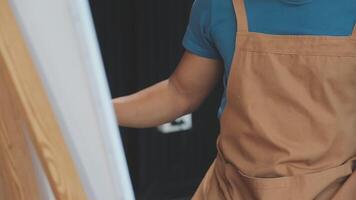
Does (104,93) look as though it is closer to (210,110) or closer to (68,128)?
(68,128)

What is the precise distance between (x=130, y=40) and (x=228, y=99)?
2.35 feet

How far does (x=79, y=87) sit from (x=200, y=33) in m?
0.42

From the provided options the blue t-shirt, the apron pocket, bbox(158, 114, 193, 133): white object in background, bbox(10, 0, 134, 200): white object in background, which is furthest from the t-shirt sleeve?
bbox(158, 114, 193, 133): white object in background

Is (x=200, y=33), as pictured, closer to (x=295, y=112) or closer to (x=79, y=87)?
(x=295, y=112)

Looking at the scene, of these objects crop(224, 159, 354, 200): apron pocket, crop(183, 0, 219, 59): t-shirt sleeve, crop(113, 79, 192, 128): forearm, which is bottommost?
crop(224, 159, 354, 200): apron pocket

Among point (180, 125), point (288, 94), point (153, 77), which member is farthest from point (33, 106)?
point (180, 125)

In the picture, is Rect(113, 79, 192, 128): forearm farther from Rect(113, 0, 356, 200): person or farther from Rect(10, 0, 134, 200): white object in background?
Rect(10, 0, 134, 200): white object in background

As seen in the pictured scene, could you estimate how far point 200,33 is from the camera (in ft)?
3.16

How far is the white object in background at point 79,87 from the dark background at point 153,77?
37.0 inches

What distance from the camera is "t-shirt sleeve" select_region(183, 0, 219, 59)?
3.05ft

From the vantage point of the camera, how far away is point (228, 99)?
3.01 feet

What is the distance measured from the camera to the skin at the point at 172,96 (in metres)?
1.01

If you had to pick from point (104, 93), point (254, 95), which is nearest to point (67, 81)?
point (104, 93)

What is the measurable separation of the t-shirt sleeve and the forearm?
3.4 inches
